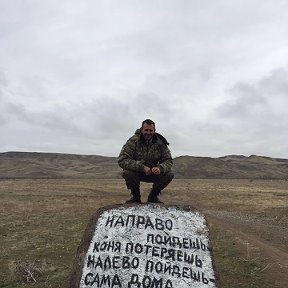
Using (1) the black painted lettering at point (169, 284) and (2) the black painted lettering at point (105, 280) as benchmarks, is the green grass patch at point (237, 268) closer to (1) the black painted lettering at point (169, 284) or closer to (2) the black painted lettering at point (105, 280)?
(1) the black painted lettering at point (169, 284)

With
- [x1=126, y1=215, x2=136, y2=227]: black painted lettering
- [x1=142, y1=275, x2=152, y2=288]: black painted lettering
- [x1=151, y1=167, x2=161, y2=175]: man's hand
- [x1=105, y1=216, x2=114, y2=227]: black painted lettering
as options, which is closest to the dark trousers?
[x1=151, y1=167, x2=161, y2=175]: man's hand

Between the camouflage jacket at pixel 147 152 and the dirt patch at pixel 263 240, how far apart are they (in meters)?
5.25

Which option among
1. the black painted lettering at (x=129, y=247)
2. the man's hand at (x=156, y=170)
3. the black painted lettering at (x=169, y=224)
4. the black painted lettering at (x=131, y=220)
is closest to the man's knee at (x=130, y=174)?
the man's hand at (x=156, y=170)

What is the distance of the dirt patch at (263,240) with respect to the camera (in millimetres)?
13785

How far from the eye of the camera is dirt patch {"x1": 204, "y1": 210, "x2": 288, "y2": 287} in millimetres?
13785

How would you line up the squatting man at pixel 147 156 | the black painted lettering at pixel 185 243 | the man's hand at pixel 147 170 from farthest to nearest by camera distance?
the squatting man at pixel 147 156 → the man's hand at pixel 147 170 → the black painted lettering at pixel 185 243

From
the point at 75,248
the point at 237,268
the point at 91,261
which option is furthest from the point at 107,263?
the point at 75,248

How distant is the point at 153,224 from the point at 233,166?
189 meters

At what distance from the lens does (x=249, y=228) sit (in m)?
23.0

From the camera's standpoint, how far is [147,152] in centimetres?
955

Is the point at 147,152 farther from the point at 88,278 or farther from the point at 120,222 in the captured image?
the point at 88,278

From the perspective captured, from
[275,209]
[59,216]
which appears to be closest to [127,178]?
[59,216]

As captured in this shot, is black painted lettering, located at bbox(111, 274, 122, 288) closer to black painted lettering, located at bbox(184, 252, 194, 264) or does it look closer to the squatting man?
black painted lettering, located at bbox(184, 252, 194, 264)

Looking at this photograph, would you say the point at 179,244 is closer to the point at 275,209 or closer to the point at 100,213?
the point at 100,213
